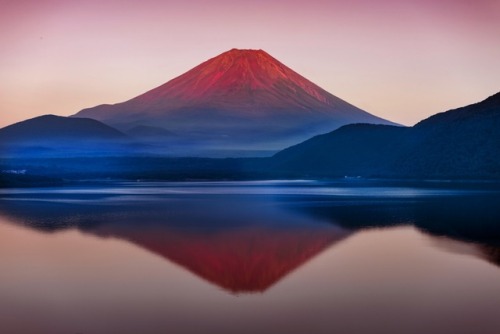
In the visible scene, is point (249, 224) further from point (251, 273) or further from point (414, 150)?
point (414, 150)

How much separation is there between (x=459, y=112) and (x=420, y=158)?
12688mm

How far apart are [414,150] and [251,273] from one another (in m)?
76.3

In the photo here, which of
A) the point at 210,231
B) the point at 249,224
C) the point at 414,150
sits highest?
the point at 414,150

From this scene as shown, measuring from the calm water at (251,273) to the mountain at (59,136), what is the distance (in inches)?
5612

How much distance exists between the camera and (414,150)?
293 feet

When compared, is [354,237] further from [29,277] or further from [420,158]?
[420,158]

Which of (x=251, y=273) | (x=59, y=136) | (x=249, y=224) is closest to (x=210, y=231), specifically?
(x=249, y=224)

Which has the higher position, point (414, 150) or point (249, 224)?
point (414, 150)

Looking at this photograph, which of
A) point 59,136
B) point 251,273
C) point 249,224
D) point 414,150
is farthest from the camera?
point 59,136

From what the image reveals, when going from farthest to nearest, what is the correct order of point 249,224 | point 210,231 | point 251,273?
point 249,224
point 210,231
point 251,273

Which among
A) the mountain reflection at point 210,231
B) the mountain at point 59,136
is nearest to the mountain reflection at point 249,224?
the mountain reflection at point 210,231

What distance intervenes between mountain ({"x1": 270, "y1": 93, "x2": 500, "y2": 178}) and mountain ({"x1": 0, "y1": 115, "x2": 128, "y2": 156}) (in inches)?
2736

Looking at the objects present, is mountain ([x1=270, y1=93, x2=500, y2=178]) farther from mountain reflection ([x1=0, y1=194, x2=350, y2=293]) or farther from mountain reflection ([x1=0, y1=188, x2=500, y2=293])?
mountain reflection ([x1=0, y1=194, x2=350, y2=293])

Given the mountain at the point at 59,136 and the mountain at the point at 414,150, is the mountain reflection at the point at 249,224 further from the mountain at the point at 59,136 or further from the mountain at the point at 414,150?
the mountain at the point at 59,136
